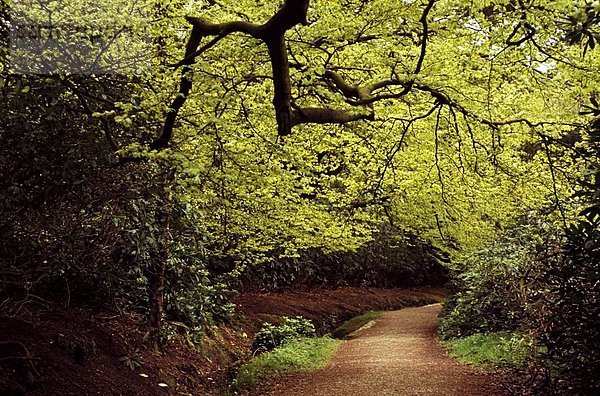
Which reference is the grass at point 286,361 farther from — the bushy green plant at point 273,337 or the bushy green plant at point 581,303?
the bushy green plant at point 581,303

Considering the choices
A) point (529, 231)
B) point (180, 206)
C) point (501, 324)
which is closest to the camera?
point (180, 206)

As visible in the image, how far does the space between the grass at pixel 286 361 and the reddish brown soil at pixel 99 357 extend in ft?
1.34

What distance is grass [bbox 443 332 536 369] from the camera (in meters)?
8.58

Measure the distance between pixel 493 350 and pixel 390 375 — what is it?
2144mm

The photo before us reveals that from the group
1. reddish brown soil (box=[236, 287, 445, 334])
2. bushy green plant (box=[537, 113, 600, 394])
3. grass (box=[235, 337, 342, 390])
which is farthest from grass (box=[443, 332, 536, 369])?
reddish brown soil (box=[236, 287, 445, 334])

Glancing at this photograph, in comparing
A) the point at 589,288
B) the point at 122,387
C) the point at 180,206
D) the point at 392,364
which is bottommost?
the point at 392,364

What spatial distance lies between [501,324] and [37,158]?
8.90 m

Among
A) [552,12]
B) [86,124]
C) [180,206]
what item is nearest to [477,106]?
[552,12]

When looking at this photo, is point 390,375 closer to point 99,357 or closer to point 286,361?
point 286,361

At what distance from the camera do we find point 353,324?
57.7 feet

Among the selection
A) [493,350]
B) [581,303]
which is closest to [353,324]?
[493,350]

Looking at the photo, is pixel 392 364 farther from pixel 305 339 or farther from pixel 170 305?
pixel 170 305

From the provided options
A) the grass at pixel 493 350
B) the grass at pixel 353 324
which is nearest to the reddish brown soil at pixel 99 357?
the grass at pixel 493 350

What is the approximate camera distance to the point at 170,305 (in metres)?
10.1
